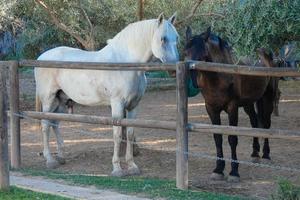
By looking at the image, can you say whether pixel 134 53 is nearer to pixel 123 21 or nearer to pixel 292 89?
pixel 123 21

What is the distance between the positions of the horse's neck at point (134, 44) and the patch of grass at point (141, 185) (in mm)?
1795

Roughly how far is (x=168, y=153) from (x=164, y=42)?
7.49ft

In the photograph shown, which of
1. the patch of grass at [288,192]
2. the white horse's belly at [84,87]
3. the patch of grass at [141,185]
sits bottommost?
the patch of grass at [141,185]

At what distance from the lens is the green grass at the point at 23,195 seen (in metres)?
6.90

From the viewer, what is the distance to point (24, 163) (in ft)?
32.5

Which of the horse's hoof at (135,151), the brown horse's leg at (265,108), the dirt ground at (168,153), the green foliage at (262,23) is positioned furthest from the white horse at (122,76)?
the green foliage at (262,23)

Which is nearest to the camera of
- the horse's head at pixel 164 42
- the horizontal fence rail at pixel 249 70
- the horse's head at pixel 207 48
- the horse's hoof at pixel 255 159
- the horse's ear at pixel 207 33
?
the horizontal fence rail at pixel 249 70

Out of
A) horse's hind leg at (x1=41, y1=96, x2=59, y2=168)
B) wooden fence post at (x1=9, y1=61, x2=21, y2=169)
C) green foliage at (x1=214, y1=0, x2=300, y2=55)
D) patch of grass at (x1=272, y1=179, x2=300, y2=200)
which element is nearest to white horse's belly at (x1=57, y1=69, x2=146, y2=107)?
horse's hind leg at (x1=41, y1=96, x2=59, y2=168)

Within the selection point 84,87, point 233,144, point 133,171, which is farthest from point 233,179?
point 84,87

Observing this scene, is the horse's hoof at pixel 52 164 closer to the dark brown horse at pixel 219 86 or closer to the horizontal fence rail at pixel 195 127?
the horizontal fence rail at pixel 195 127

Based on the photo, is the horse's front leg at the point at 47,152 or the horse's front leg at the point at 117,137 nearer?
the horse's front leg at the point at 117,137

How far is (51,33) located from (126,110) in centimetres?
856

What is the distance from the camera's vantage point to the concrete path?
698 cm

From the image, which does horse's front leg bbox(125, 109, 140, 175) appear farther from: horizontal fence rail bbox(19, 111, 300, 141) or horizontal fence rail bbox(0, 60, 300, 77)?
horizontal fence rail bbox(0, 60, 300, 77)
